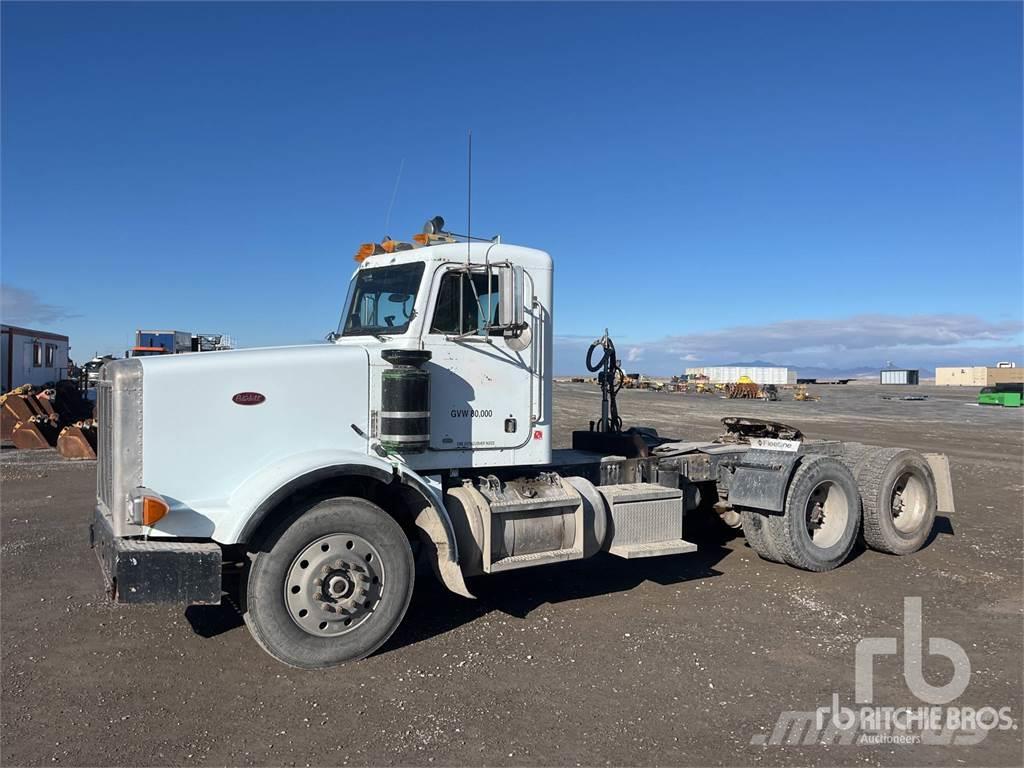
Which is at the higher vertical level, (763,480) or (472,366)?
(472,366)

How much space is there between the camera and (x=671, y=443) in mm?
8766

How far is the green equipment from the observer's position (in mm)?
44750

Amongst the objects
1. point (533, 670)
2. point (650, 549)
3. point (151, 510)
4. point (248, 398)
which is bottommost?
point (533, 670)

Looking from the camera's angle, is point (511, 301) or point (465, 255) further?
point (465, 255)

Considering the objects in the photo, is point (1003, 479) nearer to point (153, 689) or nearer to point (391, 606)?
point (391, 606)

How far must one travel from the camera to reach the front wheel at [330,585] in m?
4.97

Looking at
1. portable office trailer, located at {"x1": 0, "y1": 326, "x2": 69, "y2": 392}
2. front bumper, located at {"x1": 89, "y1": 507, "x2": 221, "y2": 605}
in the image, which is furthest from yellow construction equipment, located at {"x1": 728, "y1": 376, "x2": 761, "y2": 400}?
front bumper, located at {"x1": 89, "y1": 507, "x2": 221, "y2": 605}

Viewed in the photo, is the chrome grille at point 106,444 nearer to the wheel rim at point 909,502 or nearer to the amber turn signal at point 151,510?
the amber turn signal at point 151,510

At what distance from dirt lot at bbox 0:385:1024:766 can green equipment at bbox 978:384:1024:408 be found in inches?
1744

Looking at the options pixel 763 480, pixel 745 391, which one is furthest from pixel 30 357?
pixel 745 391

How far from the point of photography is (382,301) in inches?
247

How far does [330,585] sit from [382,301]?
8.00 feet

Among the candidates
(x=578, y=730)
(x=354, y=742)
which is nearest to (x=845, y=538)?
(x=578, y=730)

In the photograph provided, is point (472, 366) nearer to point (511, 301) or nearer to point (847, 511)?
point (511, 301)
